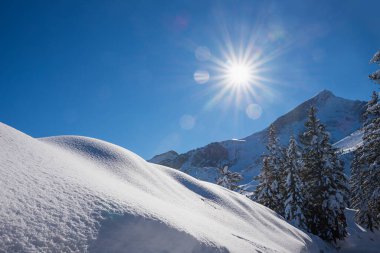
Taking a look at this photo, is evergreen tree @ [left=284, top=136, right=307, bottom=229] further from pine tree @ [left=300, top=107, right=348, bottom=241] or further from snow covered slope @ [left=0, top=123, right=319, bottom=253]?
snow covered slope @ [left=0, top=123, right=319, bottom=253]

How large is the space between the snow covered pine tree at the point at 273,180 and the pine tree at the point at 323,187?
236 cm

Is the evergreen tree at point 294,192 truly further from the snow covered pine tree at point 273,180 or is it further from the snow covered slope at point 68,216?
the snow covered slope at point 68,216

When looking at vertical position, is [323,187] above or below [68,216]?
above

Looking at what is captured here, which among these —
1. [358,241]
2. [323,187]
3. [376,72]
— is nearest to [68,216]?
[376,72]

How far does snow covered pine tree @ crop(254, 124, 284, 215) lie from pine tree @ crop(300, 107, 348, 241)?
7.73 ft

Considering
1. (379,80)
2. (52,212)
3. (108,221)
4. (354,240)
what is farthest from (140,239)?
(354,240)

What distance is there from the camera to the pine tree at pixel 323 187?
2259 centimetres

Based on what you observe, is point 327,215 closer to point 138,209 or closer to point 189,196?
point 189,196

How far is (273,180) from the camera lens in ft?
86.8

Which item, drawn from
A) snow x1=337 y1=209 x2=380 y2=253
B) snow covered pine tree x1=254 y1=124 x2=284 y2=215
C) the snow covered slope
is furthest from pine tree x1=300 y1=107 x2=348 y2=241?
the snow covered slope

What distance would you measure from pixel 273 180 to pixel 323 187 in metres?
4.52

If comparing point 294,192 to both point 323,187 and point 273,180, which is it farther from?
point 273,180

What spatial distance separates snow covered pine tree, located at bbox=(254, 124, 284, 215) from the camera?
1008 inches

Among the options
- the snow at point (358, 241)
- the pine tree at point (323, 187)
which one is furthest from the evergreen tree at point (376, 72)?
the snow at point (358, 241)
